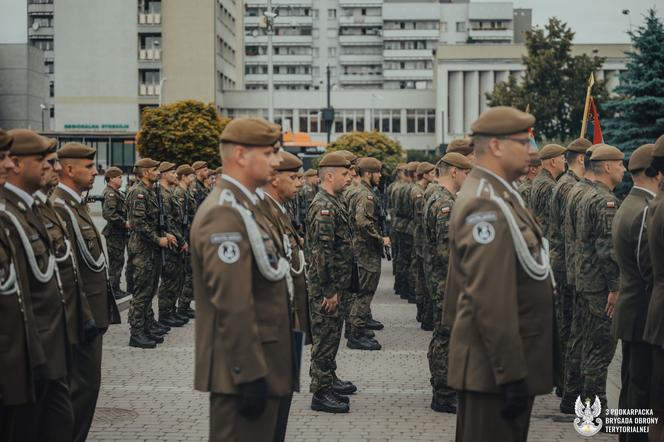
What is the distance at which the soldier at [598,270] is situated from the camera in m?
7.54

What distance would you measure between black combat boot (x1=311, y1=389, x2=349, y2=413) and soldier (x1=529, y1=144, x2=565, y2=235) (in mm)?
3516

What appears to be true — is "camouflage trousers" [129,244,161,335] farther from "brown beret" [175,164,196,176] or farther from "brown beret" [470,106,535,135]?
"brown beret" [470,106,535,135]

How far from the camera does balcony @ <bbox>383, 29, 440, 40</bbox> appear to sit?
115750mm

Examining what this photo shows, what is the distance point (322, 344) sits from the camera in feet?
27.5

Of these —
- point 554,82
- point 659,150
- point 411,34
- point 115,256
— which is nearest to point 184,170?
point 115,256

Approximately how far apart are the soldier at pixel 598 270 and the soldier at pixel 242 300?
12.1ft

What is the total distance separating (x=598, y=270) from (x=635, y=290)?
1.39m

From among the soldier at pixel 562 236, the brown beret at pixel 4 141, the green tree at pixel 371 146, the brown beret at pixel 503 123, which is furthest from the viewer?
the green tree at pixel 371 146

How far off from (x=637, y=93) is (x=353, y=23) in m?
95.9

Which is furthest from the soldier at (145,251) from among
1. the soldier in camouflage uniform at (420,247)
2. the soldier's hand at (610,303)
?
the soldier's hand at (610,303)

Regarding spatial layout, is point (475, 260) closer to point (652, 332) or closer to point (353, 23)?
point (652, 332)

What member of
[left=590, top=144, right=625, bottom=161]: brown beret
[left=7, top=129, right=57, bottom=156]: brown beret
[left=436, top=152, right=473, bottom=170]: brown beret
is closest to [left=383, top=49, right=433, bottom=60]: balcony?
[left=436, top=152, right=473, bottom=170]: brown beret

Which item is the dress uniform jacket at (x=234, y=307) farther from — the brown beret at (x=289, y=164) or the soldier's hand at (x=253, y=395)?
the brown beret at (x=289, y=164)

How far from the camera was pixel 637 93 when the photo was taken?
25.5 metres
